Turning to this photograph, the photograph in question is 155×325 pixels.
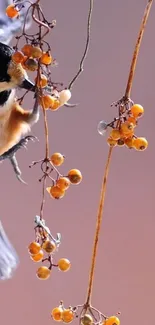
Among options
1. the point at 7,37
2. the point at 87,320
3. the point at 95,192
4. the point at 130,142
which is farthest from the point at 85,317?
the point at 95,192

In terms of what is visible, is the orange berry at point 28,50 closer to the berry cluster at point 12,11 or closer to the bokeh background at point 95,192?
the berry cluster at point 12,11

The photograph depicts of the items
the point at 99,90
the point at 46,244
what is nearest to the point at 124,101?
the point at 46,244

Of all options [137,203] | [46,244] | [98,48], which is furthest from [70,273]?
[46,244]

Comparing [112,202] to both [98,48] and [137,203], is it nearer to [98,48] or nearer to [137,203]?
[137,203]

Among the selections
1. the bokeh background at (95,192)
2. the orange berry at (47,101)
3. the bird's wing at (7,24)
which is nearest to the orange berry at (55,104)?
the orange berry at (47,101)

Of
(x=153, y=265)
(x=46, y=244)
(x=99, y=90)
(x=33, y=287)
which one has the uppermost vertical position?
(x=99, y=90)

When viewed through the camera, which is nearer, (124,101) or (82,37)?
(124,101)

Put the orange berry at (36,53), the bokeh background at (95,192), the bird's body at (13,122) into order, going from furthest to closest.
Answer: the bokeh background at (95,192), the bird's body at (13,122), the orange berry at (36,53)

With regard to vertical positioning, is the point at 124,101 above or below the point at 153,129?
below
